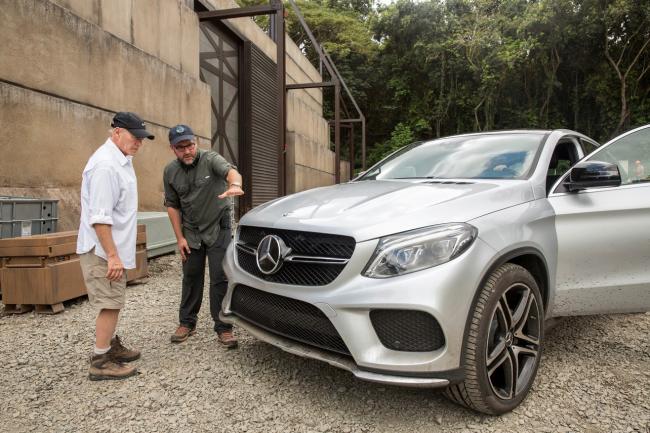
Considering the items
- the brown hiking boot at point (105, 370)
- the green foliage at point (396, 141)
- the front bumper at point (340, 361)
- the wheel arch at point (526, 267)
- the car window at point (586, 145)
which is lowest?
the brown hiking boot at point (105, 370)

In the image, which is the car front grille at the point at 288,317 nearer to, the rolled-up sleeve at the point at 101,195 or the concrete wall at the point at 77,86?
the rolled-up sleeve at the point at 101,195

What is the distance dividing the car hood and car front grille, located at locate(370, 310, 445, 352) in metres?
0.38

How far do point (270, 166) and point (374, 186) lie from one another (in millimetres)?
11106

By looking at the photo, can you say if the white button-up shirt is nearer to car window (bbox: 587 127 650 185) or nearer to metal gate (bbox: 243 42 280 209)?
car window (bbox: 587 127 650 185)

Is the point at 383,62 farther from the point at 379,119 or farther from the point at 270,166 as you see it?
the point at 270,166

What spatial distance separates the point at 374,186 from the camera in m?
3.06

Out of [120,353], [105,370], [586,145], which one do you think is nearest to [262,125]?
[586,145]

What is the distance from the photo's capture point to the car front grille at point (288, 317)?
7.27ft

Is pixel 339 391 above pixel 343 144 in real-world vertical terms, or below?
below

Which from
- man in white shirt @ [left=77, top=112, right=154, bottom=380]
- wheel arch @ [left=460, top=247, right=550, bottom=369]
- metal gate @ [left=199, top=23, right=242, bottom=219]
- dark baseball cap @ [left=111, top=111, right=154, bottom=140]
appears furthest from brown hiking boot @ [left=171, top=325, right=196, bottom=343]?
metal gate @ [left=199, top=23, right=242, bottom=219]

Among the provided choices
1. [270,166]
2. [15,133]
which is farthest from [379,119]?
[15,133]

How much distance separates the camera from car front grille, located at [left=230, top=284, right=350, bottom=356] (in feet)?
7.27

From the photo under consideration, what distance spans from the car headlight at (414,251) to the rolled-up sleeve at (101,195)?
1571 mm

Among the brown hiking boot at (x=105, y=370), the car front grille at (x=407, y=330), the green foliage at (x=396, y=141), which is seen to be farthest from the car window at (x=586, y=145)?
the green foliage at (x=396, y=141)
